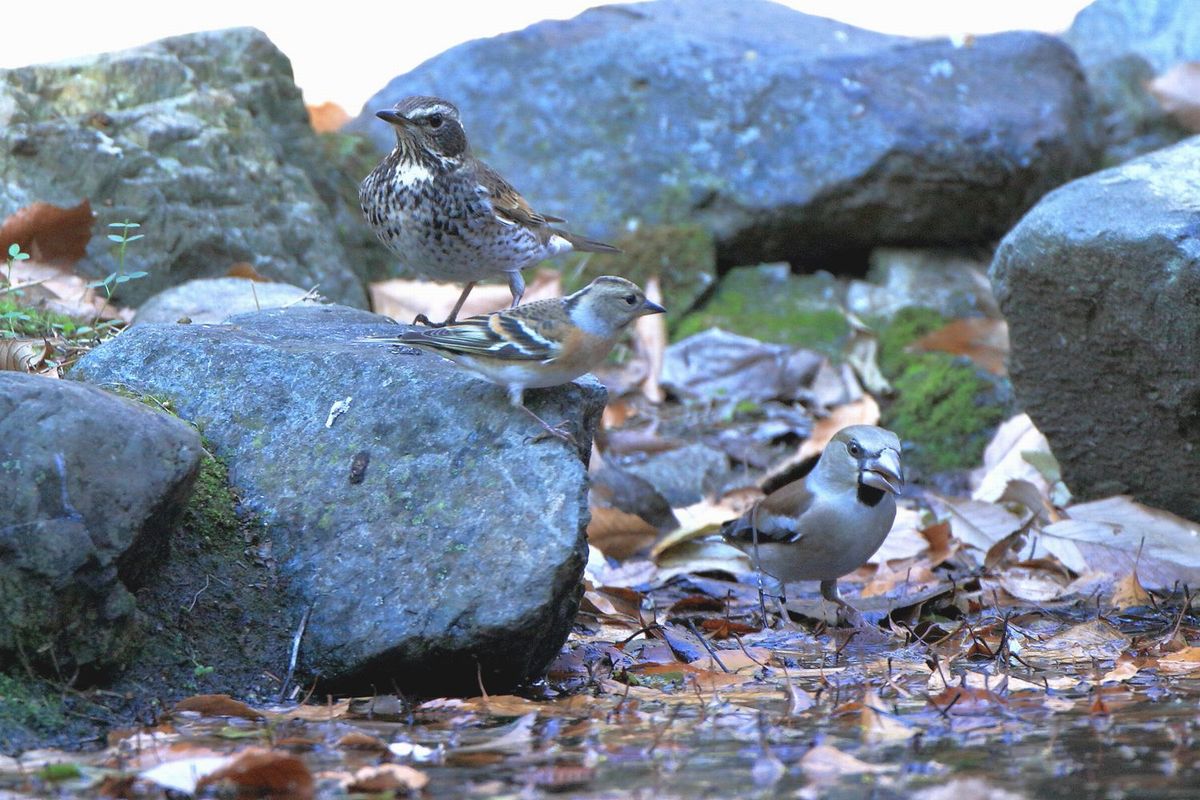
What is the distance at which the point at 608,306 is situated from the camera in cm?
504

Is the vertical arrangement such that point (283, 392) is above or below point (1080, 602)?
above

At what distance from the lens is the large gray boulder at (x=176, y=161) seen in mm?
8273

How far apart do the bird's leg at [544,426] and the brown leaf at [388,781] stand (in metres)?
1.54

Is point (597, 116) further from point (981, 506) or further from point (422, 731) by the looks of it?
point (422, 731)

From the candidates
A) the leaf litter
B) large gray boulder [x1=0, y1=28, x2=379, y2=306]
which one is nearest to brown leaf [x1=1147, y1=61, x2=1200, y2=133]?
the leaf litter

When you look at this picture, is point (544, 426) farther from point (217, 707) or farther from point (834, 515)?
point (834, 515)

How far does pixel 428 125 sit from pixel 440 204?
0.41 metres

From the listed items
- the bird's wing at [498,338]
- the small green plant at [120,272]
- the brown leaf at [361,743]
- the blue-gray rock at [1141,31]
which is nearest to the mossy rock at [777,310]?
the small green plant at [120,272]

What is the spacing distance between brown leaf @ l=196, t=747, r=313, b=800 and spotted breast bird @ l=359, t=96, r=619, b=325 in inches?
137

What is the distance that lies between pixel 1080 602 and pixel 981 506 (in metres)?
1.23

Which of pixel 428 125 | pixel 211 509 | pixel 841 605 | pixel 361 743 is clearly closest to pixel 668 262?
pixel 428 125

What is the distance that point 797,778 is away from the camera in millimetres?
3365

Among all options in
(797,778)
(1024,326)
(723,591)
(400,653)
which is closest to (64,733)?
(400,653)

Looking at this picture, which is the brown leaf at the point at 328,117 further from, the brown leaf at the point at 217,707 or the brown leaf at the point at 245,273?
the brown leaf at the point at 217,707
